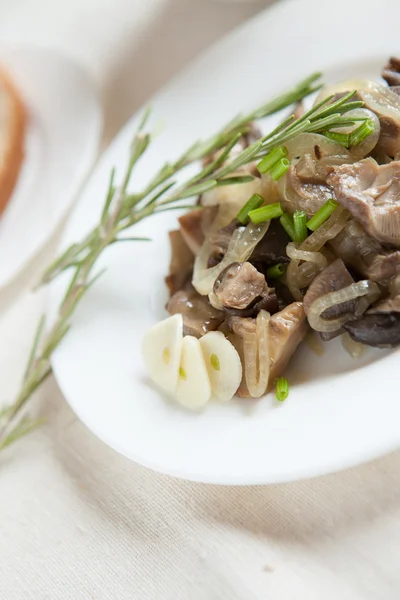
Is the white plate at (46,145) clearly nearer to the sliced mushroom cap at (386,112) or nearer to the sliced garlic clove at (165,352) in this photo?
the sliced garlic clove at (165,352)

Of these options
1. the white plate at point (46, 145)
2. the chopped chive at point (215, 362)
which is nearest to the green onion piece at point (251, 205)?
the chopped chive at point (215, 362)

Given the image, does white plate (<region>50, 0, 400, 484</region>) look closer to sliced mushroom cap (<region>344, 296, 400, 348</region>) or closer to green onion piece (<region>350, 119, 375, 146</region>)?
sliced mushroom cap (<region>344, 296, 400, 348</region>)

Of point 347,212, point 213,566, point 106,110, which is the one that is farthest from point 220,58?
point 213,566

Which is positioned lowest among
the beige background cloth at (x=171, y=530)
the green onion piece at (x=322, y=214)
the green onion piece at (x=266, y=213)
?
the beige background cloth at (x=171, y=530)

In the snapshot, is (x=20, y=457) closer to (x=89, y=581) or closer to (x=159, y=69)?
(x=89, y=581)

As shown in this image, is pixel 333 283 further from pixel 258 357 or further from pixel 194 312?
pixel 194 312

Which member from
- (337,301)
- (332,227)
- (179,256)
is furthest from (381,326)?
(179,256)
